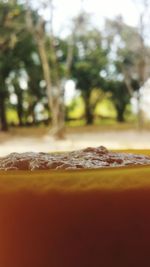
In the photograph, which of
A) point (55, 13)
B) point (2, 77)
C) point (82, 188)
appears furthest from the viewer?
point (2, 77)

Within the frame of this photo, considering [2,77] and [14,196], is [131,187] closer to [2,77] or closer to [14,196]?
[14,196]

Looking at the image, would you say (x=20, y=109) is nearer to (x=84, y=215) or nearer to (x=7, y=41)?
(x=7, y=41)

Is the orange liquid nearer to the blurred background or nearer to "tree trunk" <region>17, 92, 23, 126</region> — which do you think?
the blurred background

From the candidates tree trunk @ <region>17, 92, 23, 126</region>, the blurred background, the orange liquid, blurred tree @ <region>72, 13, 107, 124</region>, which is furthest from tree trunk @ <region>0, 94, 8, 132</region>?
the orange liquid

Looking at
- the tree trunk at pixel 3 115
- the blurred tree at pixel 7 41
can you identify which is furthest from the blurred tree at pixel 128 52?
the tree trunk at pixel 3 115

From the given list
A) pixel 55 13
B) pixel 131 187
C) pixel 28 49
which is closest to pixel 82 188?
pixel 131 187

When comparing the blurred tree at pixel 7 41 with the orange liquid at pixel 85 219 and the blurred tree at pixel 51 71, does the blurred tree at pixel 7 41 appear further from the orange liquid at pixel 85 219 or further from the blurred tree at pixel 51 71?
the orange liquid at pixel 85 219
